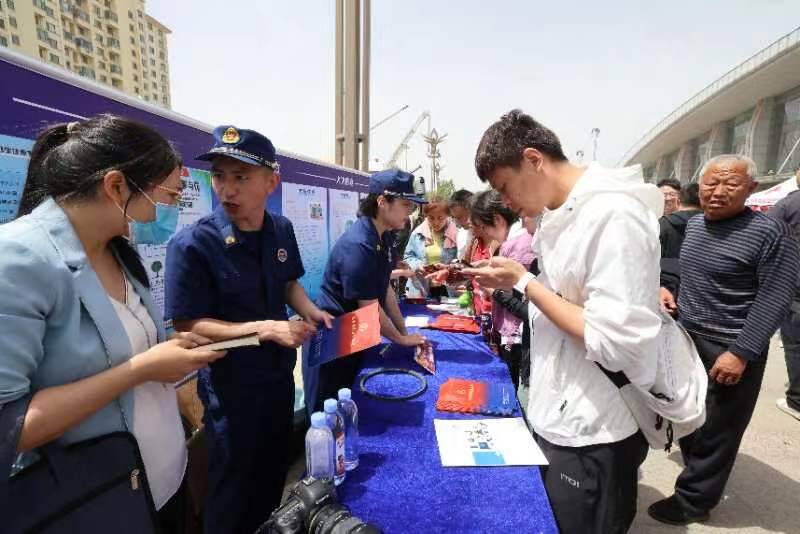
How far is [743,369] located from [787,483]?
1.34m

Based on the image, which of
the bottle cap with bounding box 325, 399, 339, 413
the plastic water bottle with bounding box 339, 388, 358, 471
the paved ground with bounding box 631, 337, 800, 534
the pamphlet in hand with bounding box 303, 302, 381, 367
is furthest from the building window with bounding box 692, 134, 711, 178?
the bottle cap with bounding box 325, 399, 339, 413

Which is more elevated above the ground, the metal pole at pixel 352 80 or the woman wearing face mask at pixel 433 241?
the metal pole at pixel 352 80

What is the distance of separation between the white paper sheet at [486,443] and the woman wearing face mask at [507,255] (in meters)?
0.85

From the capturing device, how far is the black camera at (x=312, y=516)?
910 millimetres

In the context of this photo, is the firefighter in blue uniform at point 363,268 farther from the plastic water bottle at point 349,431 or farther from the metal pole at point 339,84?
the metal pole at point 339,84

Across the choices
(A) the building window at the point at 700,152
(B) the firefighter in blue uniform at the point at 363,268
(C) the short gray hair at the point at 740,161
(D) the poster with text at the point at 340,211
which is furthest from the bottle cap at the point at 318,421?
(A) the building window at the point at 700,152

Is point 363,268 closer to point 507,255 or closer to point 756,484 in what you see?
point 507,255

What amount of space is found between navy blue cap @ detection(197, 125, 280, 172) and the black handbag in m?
1.04

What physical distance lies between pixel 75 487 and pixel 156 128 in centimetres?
140

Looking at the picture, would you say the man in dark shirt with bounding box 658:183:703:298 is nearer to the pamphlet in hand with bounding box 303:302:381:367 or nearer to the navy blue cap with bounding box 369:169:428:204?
the navy blue cap with bounding box 369:169:428:204

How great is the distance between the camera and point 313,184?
3.44m

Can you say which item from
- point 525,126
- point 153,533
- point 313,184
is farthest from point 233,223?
point 313,184

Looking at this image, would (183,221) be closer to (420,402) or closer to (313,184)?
(420,402)

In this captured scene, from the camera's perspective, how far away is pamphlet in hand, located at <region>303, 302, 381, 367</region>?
1.59 m
